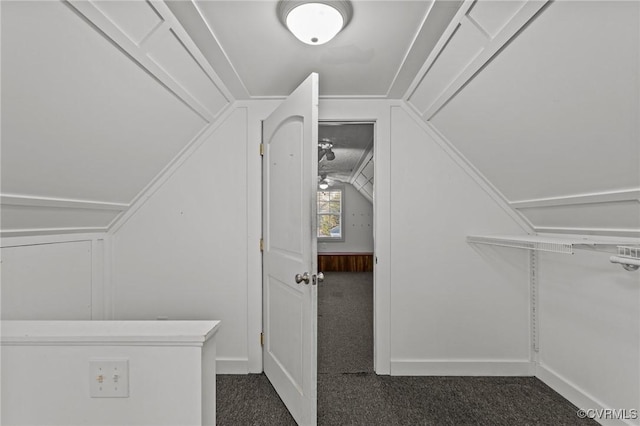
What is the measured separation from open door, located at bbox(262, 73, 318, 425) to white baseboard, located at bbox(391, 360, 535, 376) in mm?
843

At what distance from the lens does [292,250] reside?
5.84 feet

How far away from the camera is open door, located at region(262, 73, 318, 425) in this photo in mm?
1565

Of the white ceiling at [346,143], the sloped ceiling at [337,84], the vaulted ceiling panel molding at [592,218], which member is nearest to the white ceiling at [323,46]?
the sloped ceiling at [337,84]

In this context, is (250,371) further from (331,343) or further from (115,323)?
(115,323)

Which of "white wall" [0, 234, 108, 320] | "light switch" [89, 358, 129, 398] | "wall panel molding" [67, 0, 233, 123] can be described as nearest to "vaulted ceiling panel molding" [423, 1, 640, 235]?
"wall panel molding" [67, 0, 233, 123]

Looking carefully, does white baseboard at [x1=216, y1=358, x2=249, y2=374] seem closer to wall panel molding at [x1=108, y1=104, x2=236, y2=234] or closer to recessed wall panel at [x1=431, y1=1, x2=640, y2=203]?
wall panel molding at [x1=108, y1=104, x2=236, y2=234]

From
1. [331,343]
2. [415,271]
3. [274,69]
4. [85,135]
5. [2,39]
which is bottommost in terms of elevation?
[331,343]

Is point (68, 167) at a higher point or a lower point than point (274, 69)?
lower

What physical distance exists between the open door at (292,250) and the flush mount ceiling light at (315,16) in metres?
0.24

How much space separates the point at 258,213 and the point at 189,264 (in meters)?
0.63

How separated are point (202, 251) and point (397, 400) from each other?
1.65 m

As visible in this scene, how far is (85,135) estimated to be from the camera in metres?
1.37

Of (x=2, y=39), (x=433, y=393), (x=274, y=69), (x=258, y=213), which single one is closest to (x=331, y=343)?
(x=433, y=393)

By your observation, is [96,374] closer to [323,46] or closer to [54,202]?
[54,202]
